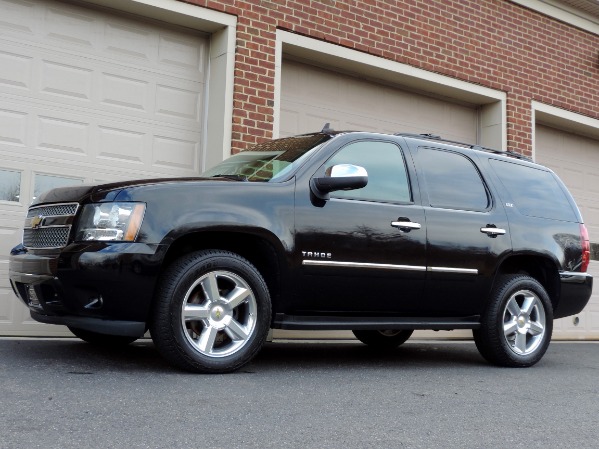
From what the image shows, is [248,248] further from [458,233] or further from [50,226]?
[458,233]

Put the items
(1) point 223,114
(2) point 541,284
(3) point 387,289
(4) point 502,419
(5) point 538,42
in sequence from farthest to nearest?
(5) point 538,42 → (1) point 223,114 → (2) point 541,284 → (3) point 387,289 → (4) point 502,419

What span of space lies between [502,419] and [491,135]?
7993 mm

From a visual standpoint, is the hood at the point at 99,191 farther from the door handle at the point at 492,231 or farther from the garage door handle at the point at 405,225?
the door handle at the point at 492,231

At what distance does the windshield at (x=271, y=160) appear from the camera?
18.5 ft

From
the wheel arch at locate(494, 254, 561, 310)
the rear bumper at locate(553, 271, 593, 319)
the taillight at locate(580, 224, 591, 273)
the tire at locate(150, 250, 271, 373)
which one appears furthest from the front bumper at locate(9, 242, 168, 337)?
the taillight at locate(580, 224, 591, 273)

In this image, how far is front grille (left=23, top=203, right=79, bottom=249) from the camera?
515 centimetres

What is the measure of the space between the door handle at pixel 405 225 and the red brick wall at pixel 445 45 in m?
3.16

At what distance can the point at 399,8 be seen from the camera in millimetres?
10445

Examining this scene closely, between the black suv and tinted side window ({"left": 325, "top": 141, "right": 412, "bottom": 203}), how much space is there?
12 mm

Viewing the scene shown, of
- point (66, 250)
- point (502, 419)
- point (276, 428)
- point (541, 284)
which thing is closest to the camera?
point (276, 428)

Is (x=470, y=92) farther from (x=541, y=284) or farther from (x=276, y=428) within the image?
→ (x=276, y=428)

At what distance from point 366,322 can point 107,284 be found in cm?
199

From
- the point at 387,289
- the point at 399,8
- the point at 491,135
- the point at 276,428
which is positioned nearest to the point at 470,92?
the point at 491,135

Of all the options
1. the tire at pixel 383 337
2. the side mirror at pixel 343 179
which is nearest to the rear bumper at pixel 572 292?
the tire at pixel 383 337
